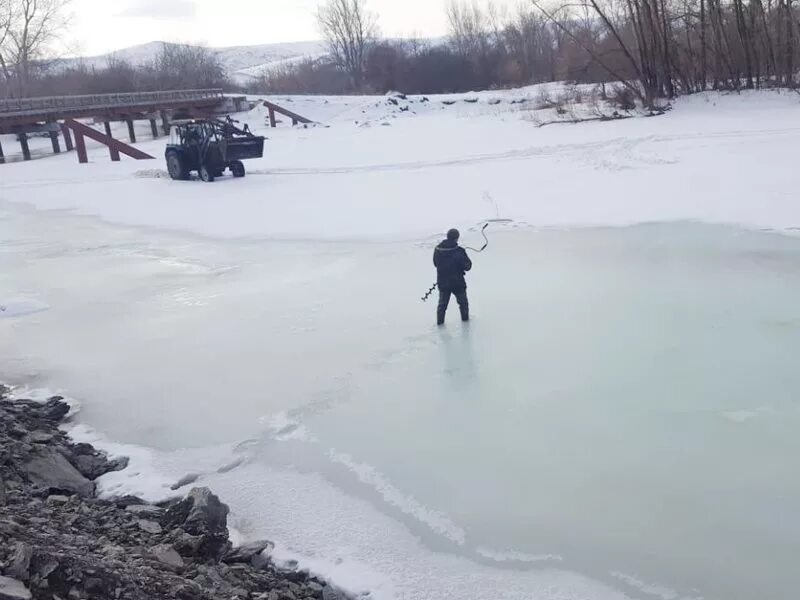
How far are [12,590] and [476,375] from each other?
15.1 ft

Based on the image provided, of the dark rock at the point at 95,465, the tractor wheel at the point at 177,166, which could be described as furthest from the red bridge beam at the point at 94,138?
the dark rock at the point at 95,465

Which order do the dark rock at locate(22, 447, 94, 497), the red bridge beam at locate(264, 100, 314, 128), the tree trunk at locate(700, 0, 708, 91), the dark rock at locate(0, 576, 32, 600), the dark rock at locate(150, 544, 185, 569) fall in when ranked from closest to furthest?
1. the dark rock at locate(0, 576, 32, 600)
2. the dark rock at locate(150, 544, 185, 569)
3. the dark rock at locate(22, 447, 94, 497)
4. the tree trunk at locate(700, 0, 708, 91)
5. the red bridge beam at locate(264, 100, 314, 128)

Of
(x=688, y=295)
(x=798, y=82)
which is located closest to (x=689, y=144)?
(x=798, y=82)

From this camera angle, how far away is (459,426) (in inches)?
239

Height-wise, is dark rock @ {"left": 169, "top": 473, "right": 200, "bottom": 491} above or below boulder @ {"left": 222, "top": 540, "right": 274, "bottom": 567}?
above

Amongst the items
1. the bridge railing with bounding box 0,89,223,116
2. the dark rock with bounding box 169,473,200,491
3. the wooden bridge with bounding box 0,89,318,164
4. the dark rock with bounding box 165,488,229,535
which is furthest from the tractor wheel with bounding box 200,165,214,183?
the dark rock with bounding box 165,488,229,535

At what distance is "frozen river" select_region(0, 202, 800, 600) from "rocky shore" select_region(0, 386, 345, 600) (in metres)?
0.29

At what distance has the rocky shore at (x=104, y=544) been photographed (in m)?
3.56

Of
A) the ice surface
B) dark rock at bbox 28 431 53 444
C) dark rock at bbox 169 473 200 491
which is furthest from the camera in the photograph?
the ice surface

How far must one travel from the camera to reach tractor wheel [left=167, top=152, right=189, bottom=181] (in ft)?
75.2

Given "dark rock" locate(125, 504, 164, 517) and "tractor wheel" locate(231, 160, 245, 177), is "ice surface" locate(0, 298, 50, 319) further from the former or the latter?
"tractor wheel" locate(231, 160, 245, 177)

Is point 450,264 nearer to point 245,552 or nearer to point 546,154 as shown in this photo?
point 245,552

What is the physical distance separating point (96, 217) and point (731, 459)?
18.0 metres

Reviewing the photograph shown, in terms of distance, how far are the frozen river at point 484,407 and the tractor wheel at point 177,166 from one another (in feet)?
38.2
